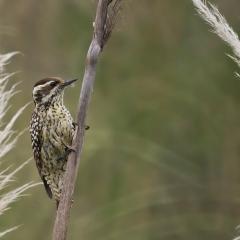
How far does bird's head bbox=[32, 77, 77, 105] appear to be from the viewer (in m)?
3.25

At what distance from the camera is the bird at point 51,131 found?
10.7 feet

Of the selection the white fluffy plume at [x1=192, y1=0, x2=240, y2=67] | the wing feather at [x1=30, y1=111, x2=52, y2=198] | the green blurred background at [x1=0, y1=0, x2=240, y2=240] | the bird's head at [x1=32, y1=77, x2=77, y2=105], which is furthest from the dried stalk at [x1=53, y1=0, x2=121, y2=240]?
the green blurred background at [x1=0, y1=0, x2=240, y2=240]

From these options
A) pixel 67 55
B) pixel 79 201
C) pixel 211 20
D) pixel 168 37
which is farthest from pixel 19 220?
pixel 211 20

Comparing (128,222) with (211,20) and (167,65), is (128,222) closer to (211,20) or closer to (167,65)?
(167,65)

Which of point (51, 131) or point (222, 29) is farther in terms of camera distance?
point (51, 131)

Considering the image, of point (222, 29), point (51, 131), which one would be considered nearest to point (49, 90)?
point (51, 131)

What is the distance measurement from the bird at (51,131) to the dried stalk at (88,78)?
99 cm

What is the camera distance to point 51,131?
3.39 meters

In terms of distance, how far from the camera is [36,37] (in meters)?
4.46

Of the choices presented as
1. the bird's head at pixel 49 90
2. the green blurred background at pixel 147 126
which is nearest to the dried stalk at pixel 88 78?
the bird's head at pixel 49 90

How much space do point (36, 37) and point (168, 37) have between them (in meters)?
0.59

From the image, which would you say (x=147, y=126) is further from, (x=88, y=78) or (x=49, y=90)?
(x=88, y=78)

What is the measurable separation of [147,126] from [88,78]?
6.75 feet

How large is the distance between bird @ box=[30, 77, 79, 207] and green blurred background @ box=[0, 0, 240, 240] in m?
0.73
